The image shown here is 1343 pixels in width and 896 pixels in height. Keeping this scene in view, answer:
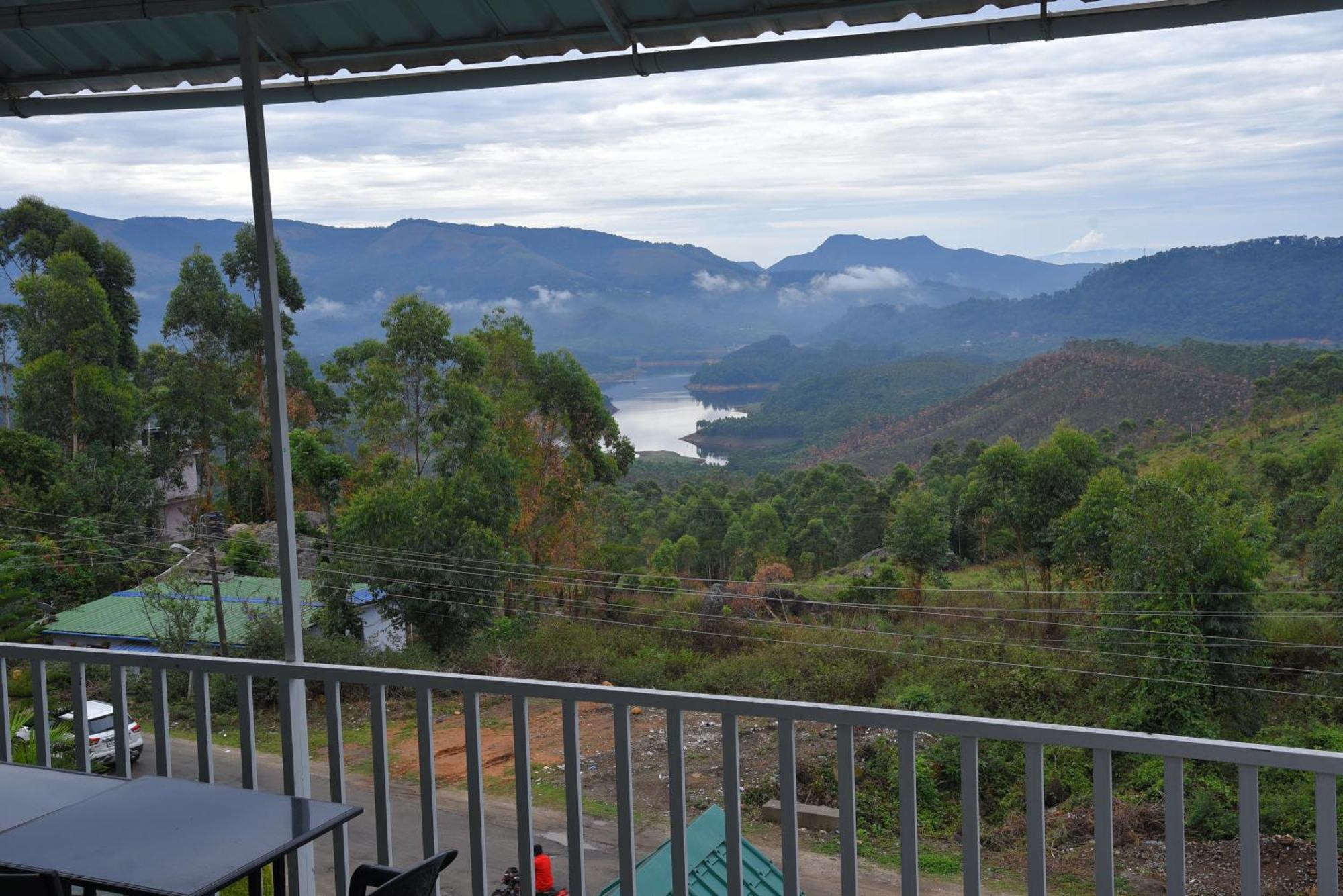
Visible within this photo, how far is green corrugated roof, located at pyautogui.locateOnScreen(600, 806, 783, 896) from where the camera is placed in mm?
2723

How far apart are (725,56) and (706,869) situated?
7.01ft

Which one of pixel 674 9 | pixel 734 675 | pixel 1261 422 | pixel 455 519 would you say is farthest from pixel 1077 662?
pixel 674 9

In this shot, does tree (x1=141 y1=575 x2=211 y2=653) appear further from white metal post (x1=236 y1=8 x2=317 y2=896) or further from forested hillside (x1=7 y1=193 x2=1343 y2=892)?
white metal post (x1=236 y1=8 x2=317 y2=896)

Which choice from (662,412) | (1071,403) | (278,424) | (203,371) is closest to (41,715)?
(278,424)

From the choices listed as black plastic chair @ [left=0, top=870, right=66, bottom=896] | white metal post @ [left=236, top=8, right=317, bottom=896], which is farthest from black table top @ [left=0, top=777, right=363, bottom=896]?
white metal post @ [left=236, top=8, right=317, bottom=896]

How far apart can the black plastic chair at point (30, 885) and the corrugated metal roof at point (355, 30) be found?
5.36 feet

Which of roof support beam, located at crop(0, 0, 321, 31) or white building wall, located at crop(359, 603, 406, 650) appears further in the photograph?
white building wall, located at crop(359, 603, 406, 650)

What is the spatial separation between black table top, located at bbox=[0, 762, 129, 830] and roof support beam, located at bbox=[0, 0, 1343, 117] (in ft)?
5.02

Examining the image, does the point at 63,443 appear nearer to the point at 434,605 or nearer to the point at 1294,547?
the point at 434,605

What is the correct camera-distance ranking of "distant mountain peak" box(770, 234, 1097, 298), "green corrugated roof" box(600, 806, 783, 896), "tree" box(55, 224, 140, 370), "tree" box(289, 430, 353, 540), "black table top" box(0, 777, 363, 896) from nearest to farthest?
"black table top" box(0, 777, 363, 896)
"green corrugated roof" box(600, 806, 783, 896)
"tree" box(289, 430, 353, 540)
"tree" box(55, 224, 140, 370)
"distant mountain peak" box(770, 234, 1097, 298)

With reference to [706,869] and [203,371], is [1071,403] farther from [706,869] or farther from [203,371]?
[706,869]

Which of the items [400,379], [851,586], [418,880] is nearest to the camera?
[418,880]

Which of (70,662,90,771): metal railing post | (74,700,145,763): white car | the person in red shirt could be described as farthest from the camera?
(74,700,145,763): white car

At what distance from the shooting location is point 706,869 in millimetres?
2775
